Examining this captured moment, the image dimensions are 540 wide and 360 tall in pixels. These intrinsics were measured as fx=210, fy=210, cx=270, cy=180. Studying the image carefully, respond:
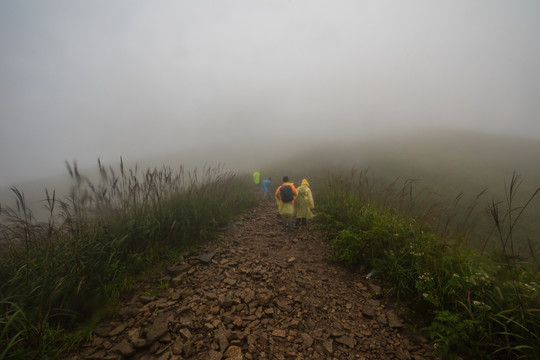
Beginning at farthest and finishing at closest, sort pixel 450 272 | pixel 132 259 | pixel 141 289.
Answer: pixel 132 259
pixel 141 289
pixel 450 272

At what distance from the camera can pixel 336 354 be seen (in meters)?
2.57

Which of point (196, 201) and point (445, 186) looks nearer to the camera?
point (196, 201)

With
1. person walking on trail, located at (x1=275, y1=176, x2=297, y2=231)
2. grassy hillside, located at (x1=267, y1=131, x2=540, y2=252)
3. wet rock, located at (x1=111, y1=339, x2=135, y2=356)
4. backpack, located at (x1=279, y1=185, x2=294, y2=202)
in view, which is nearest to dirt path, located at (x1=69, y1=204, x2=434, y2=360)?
wet rock, located at (x1=111, y1=339, x2=135, y2=356)

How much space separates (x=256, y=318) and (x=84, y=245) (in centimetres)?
332

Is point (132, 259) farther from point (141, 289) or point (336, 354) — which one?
point (336, 354)

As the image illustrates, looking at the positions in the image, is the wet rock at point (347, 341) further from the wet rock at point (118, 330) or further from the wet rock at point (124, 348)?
the wet rock at point (118, 330)

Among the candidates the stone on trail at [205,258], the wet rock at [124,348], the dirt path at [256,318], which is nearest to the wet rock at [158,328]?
the dirt path at [256,318]

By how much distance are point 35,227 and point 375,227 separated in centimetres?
701

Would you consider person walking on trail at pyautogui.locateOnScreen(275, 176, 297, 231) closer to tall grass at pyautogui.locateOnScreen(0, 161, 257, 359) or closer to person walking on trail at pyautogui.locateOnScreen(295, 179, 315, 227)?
person walking on trail at pyautogui.locateOnScreen(295, 179, 315, 227)

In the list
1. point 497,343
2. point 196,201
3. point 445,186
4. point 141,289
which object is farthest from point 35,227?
point 445,186

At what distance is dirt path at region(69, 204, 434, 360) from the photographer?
261 centimetres

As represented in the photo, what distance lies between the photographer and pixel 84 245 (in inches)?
149

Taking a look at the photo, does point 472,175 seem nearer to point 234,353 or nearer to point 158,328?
point 234,353

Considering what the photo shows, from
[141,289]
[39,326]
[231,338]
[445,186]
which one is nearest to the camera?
[39,326]
